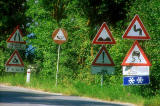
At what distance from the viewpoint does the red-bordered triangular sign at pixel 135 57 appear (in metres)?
11.0

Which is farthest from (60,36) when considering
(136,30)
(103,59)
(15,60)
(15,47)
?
(136,30)

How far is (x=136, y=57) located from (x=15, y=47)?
468 centimetres

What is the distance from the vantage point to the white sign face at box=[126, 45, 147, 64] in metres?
11.0

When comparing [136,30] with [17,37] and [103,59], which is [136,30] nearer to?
[103,59]

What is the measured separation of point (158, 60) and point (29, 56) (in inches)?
546

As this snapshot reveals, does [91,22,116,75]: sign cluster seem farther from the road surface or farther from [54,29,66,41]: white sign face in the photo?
[54,29,66,41]: white sign face

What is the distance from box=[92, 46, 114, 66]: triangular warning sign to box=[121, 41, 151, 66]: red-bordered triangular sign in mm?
1637

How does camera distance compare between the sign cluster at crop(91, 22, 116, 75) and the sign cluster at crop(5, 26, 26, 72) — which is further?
the sign cluster at crop(5, 26, 26, 72)

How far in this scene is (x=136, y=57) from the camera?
1106 centimetres

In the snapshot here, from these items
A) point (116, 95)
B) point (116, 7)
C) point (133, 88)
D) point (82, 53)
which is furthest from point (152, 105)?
point (116, 7)

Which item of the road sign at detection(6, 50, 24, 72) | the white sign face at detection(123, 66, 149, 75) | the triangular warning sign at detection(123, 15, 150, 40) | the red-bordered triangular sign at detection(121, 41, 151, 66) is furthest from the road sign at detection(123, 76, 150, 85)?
the road sign at detection(6, 50, 24, 72)

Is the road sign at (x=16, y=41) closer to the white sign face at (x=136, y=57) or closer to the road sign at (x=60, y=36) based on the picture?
the road sign at (x=60, y=36)

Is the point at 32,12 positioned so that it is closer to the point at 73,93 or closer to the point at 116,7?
the point at 116,7

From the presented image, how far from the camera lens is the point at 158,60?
16.0 meters
